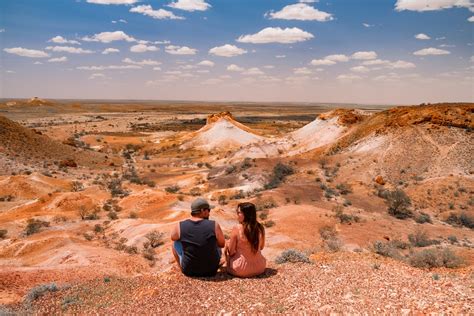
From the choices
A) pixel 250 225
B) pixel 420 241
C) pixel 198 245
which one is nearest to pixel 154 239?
pixel 198 245

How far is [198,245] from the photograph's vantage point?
20.2 feet

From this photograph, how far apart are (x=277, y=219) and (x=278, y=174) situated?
1068 cm

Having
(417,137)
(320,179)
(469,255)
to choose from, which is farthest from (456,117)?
(469,255)

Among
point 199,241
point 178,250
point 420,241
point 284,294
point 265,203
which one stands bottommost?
point 265,203

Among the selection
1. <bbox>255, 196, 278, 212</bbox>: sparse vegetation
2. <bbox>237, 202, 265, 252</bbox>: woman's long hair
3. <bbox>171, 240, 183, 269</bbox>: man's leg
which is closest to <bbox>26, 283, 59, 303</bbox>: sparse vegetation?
<bbox>171, 240, 183, 269</bbox>: man's leg

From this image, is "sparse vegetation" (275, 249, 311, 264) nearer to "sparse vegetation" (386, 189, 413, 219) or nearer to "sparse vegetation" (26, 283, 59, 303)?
"sparse vegetation" (26, 283, 59, 303)

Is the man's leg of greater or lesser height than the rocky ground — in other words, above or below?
above

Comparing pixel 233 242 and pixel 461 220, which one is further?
pixel 461 220

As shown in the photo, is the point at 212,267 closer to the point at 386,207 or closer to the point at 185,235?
the point at 185,235

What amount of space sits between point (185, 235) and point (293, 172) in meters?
22.2

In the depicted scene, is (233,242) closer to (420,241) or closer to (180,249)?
(180,249)

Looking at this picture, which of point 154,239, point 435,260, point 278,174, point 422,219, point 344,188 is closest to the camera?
point 435,260

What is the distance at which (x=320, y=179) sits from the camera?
2567 centimetres

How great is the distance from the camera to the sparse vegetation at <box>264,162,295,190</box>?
82.8ft
